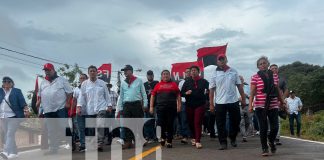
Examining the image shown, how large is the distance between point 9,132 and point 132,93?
2.85m

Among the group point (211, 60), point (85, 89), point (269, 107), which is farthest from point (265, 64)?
point (211, 60)

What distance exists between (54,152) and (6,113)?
133cm

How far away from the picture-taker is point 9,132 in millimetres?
10242

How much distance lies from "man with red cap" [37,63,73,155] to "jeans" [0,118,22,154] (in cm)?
69

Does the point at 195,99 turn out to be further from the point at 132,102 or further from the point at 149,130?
the point at 149,130

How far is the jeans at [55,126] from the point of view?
10.7 m

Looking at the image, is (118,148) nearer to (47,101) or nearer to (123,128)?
(123,128)

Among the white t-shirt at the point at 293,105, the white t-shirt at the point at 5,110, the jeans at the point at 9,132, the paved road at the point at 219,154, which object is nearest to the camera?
the paved road at the point at 219,154

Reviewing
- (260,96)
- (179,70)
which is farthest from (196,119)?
(179,70)

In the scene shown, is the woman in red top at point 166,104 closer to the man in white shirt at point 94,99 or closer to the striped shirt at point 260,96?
the man in white shirt at point 94,99

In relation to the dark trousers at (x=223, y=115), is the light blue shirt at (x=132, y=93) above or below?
above

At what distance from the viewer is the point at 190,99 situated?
11.2m

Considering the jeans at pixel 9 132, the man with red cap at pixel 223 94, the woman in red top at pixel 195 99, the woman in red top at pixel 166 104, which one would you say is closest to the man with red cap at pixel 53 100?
the jeans at pixel 9 132

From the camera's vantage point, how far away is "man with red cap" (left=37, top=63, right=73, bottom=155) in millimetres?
10695
